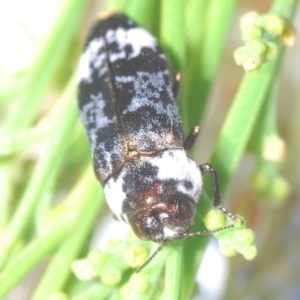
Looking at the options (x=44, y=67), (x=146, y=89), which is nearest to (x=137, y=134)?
(x=146, y=89)

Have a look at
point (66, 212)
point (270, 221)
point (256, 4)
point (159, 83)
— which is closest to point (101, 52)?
point (159, 83)

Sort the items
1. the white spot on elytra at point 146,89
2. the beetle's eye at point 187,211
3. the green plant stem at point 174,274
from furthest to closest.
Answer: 1. the white spot on elytra at point 146,89
2. the beetle's eye at point 187,211
3. the green plant stem at point 174,274

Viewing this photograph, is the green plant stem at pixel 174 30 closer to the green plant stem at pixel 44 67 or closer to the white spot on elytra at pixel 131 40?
the white spot on elytra at pixel 131 40

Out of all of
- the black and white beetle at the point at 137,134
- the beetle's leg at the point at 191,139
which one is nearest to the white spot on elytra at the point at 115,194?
the black and white beetle at the point at 137,134

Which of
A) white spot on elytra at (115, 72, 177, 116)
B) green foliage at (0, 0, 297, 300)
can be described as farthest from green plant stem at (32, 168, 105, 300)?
white spot on elytra at (115, 72, 177, 116)

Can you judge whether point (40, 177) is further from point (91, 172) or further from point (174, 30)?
point (174, 30)

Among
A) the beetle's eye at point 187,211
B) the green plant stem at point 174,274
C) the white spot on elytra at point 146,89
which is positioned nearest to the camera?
the green plant stem at point 174,274

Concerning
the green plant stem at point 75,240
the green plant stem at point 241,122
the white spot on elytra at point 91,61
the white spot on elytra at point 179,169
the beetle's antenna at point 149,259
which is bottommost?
the green plant stem at point 75,240

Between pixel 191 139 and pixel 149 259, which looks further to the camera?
pixel 191 139
